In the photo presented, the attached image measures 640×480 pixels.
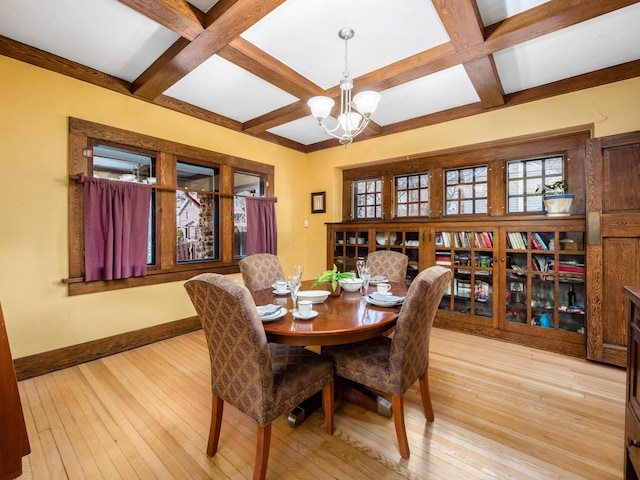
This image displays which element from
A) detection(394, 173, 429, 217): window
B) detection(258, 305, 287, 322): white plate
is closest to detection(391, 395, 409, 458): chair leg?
detection(258, 305, 287, 322): white plate

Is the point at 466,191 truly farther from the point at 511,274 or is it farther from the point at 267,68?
the point at 267,68

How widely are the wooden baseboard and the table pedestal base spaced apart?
2015 mm

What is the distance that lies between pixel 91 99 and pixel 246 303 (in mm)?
2758

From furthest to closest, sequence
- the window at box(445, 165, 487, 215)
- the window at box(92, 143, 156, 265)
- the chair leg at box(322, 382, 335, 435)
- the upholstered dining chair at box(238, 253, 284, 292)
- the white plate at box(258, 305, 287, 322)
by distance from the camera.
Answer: the window at box(445, 165, 487, 215), the window at box(92, 143, 156, 265), the upholstered dining chair at box(238, 253, 284, 292), the chair leg at box(322, 382, 335, 435), the white plate at box(258, 305, 287, 322)

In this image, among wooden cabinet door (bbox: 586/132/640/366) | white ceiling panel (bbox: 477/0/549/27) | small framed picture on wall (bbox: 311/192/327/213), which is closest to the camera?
white ceiling panel (bbox: 477/0/549/27)

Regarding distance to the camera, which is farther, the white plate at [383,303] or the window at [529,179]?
the window at [529,179]

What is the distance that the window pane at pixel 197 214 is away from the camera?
11.3 feet

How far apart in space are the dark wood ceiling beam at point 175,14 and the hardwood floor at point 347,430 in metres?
2.56

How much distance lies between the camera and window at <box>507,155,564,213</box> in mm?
3010

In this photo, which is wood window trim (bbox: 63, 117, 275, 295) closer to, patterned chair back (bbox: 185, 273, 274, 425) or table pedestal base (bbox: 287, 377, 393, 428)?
patterned chair back (bbox: 185, 273, 274, 425)

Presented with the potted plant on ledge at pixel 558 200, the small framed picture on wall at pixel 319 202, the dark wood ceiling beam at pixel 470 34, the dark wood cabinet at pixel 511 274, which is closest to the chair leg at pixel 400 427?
the dark wood cabinet at pixel 511 274

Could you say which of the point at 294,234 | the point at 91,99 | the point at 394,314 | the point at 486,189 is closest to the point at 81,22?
the point at 91,99

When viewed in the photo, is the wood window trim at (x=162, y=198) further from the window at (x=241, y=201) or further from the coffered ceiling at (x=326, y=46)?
the coffered ceiling at (x=326, y=46)

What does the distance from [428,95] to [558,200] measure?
1.64m
